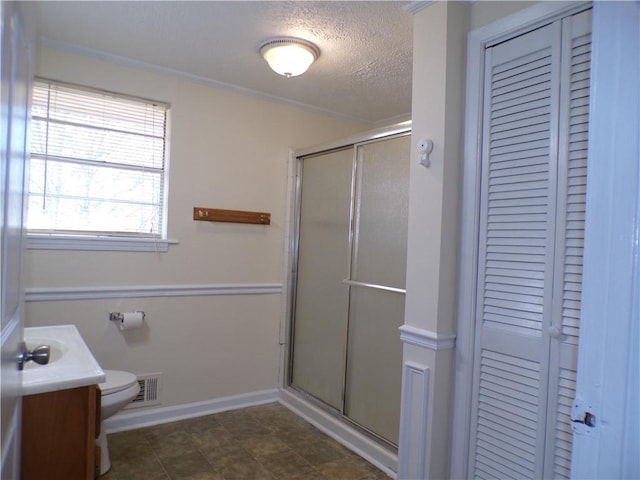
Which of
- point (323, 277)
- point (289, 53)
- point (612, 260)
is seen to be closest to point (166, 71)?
point (289, 53)

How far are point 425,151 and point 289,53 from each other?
3.32ft

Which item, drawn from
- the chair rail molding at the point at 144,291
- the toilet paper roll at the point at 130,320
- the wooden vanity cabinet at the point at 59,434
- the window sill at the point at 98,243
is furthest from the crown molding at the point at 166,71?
the wooden vanity cabinet at the point at 59,434

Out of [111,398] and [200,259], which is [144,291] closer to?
[200,259]

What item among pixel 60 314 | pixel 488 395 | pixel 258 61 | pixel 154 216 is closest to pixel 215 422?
pixel 60 314

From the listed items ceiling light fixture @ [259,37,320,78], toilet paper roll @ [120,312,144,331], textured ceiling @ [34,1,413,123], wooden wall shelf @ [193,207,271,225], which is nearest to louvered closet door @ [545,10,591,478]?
textured ceiling @ [34,1,413,123]

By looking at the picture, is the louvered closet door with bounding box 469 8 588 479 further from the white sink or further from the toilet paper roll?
the toilet paper roll

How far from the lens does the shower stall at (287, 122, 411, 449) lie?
2408 mm

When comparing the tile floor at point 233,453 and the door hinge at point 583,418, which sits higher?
the door hinge at point 583,418

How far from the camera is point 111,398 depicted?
2146mm

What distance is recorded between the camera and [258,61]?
2574 mm

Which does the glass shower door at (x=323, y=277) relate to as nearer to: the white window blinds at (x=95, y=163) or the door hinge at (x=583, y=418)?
the white window blinds at (x=95, y=163)

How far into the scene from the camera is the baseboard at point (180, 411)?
105 inches

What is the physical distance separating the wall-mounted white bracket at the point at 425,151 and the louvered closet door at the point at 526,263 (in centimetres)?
22

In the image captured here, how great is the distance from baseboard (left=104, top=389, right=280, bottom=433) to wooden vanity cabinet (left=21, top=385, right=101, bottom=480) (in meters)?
1.40
